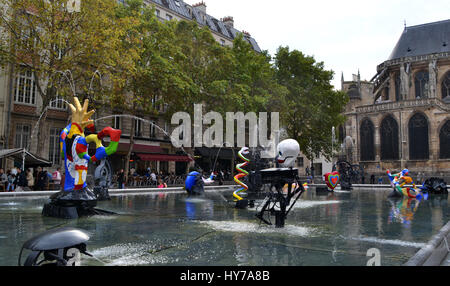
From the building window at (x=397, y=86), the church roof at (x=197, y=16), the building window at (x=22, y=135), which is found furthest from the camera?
the building window at (x=397, y=86)

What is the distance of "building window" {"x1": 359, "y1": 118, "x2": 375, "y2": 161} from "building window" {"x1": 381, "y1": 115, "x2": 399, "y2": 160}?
1299 millimetres

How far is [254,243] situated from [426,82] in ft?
178

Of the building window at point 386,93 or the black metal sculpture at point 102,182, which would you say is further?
the building window at point 386,93

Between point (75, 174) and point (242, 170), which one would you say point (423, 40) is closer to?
point (242, 170)

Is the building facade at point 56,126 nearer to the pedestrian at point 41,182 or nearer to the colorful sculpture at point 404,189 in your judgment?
the pedestrian at point 41,182

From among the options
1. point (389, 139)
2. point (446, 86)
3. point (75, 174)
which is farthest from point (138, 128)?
point (446, 86)

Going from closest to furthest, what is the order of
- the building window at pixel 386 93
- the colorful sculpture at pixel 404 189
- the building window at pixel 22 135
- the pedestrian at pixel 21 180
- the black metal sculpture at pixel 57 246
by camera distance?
the black metal sculpture at pixel 57 246, the colorful sculpture at pixel 404 189, the pedestrian at pixel 21 180, the building window at pixel 22 135, the building window at pixel 386 93

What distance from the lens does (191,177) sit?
52.6ft

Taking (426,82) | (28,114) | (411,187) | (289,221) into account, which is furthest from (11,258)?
(426,82)

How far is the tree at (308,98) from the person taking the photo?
123ft

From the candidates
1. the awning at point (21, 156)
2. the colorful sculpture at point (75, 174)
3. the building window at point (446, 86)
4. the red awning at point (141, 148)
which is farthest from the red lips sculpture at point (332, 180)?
the building window at point (446, 86)

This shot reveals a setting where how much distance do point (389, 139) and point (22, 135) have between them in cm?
4191

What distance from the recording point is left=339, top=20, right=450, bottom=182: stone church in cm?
4372
